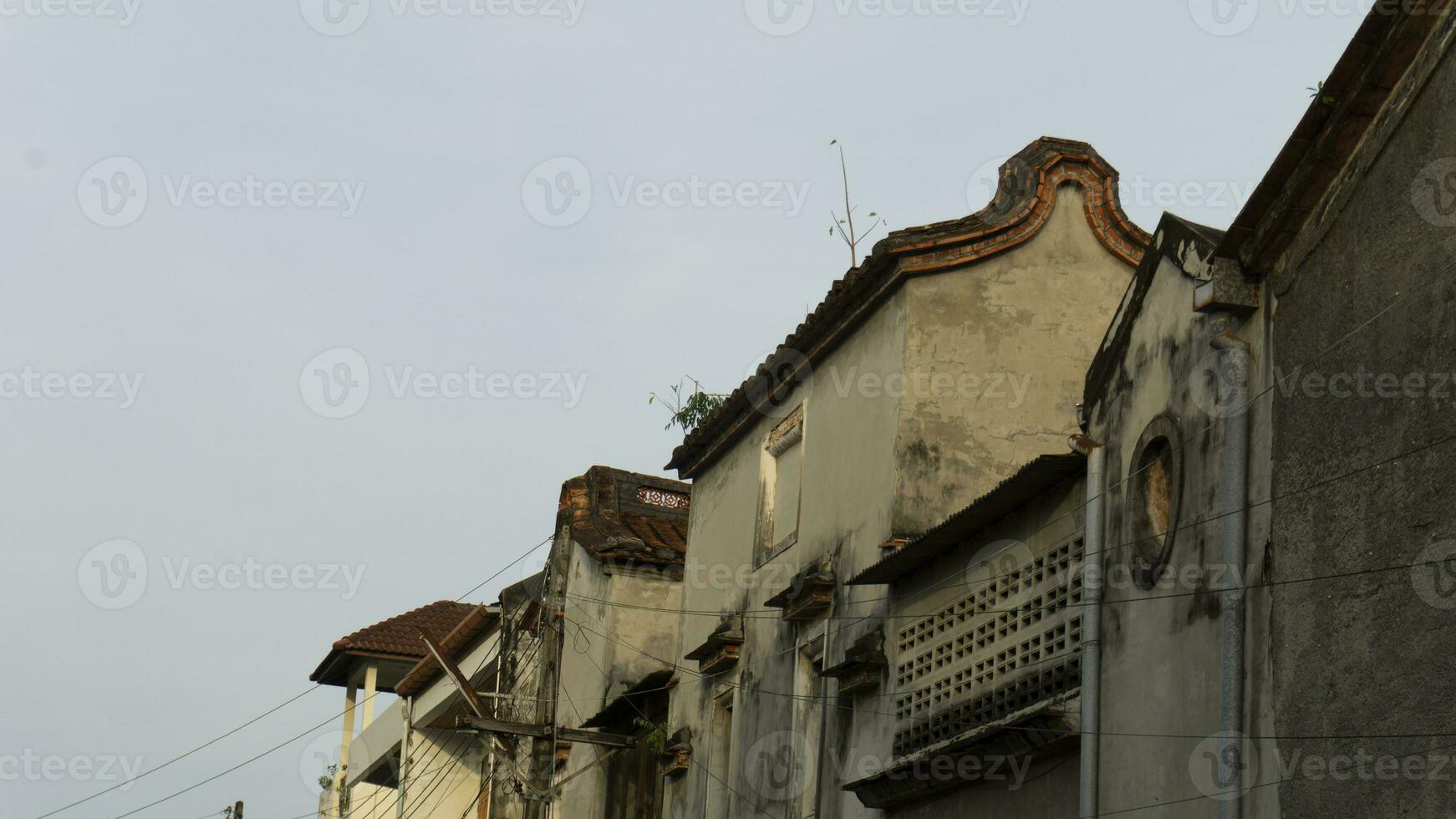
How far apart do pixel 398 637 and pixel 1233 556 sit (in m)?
24.3

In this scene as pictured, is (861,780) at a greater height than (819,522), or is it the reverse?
(819,522)

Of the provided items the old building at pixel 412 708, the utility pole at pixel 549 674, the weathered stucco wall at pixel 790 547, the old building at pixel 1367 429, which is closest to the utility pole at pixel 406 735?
the old building at pixel 412 708

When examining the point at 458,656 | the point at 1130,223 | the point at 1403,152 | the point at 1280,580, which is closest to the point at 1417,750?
the point at 1280,580

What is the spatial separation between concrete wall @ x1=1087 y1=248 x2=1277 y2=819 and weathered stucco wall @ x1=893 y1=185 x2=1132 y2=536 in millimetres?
3840

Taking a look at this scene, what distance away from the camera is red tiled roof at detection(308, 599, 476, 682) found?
102 ft

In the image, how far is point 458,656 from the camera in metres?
29.8

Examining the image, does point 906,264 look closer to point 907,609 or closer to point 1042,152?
point 1042,152

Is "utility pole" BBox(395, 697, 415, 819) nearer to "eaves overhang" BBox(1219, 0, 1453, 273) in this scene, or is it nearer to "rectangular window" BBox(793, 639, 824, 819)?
"rectangular window" BBox(793, 639, 824, 819)

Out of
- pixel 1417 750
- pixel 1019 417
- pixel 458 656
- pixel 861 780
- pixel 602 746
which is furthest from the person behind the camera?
pixel 458 656

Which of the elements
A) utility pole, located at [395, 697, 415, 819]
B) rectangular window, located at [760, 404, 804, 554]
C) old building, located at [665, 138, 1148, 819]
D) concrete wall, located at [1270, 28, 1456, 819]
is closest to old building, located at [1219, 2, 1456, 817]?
concrete wall, located at [1270, 28, 1456, 819]

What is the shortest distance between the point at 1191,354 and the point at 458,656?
20854 mm

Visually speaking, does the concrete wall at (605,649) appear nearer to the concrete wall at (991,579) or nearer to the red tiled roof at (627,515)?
the red tiled roof at (627,515)

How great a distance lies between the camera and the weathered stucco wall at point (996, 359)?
51.8 feet

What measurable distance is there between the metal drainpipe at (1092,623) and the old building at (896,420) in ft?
10.2
